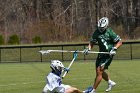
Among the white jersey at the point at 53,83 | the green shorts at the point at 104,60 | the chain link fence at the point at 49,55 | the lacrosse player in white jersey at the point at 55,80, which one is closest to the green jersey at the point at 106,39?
the green shorts at the point at 104,60

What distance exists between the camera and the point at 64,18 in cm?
6838

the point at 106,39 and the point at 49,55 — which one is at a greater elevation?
the point at 106,39

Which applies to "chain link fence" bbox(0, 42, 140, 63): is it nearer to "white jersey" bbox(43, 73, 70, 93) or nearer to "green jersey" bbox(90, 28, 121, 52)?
"green jersey" bbox(90, 28, 121, 52)

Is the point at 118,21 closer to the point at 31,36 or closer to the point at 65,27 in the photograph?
the point at 65,27

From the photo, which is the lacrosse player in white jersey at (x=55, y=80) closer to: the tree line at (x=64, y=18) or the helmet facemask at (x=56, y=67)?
the helmet facemask at (x=56, y=67)

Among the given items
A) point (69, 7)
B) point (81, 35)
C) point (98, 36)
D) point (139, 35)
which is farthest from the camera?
point (69, 7)

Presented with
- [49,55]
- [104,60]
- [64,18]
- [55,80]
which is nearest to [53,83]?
[55,80]

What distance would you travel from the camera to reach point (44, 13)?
7069 centimetres

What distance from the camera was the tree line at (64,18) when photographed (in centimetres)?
6494

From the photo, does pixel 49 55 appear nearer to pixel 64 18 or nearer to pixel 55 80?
pixel 64 18

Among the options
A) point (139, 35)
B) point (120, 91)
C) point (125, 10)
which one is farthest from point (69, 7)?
point (120, 91)

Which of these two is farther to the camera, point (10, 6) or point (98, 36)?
point (10, 6)

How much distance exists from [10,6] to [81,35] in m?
10.9

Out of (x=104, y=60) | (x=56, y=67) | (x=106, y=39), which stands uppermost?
(x=106, y=39)
